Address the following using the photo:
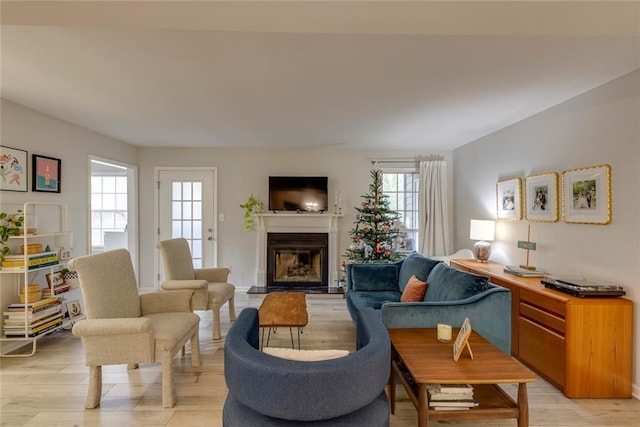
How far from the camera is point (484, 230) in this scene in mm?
3807

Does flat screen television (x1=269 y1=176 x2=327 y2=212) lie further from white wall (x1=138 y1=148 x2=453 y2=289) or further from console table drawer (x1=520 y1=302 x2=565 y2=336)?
console table drawer (x1=520 y1=302 x2=565 y2=336)

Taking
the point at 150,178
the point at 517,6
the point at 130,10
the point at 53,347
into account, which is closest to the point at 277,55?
the point at 130,10

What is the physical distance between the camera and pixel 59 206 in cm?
347

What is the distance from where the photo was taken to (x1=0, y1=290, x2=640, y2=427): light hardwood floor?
6.44ft

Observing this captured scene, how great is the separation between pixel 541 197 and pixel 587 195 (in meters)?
0.52

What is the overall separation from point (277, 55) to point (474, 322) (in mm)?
2395

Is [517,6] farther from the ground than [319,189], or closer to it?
farther from the ground

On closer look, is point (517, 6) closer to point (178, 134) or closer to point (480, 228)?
point (480, 228)

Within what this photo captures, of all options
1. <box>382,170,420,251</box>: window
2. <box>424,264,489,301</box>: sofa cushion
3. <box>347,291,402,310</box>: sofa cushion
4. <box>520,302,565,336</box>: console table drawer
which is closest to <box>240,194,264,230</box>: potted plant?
<box>382,170,420,251</box>: window

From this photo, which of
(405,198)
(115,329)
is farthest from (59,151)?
(405,198)

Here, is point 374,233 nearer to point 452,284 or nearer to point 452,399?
point 452,284

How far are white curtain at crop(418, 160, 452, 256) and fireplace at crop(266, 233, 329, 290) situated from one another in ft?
5.50

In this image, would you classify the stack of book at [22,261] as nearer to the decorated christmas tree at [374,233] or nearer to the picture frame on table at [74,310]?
the picture frame on table at [74,310]

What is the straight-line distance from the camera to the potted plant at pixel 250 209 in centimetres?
492
